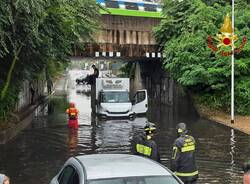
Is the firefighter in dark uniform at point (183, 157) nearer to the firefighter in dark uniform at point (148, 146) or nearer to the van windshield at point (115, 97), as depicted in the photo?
the firefighter in dark uniform at point (148, 146)

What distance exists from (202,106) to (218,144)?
40.4ft

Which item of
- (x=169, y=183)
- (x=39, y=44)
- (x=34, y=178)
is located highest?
(x=39, y=44)

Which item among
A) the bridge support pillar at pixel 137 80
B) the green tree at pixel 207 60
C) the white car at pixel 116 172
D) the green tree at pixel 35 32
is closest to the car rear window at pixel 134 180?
the white car at pixel 116 172

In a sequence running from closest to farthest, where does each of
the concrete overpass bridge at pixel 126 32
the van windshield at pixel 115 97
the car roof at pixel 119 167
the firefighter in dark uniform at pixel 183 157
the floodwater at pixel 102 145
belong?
the car roof at pixel 119 167 < the firefighter in dark uniform at pixel 183 157 < the floodwater at pixel 102 145 < the van windshield at pixel 115 97 < the concrete overpass bridge at pixel 126 32

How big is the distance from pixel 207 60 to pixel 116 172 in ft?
78.7

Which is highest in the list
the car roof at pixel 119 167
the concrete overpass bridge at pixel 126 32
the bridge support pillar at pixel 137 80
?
the concrete overpass bridge at pixel 126 32

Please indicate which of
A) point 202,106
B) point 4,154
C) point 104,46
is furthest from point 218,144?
point 104,46

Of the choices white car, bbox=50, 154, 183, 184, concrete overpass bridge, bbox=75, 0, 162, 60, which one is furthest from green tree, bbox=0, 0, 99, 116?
concrete overpass bridge, bbox=75, 0, 162, 60

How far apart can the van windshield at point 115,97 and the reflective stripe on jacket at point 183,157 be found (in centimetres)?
2197

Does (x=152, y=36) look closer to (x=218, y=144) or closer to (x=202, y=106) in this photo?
(x=202, y=106)

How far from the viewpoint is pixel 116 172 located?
20.8 ft

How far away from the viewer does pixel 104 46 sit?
36719mm

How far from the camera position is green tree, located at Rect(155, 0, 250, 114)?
2842 centimetres

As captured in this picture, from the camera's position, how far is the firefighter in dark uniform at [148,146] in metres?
9.41
